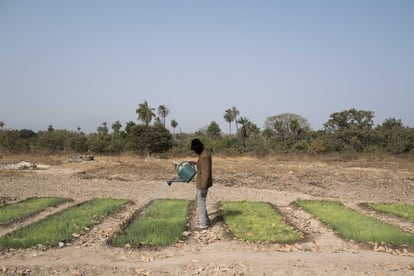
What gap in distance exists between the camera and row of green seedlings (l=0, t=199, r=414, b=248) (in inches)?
338

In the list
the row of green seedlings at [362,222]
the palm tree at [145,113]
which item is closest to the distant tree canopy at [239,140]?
the palm tree at [145,113]

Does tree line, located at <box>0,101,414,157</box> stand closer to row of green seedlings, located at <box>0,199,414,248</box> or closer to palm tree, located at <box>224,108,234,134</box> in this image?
palm tree, located at <box>224,108,234,134</box>

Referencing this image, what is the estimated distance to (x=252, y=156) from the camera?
43.5 metres

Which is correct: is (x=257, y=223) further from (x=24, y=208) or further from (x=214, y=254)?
(x=24, y=208)

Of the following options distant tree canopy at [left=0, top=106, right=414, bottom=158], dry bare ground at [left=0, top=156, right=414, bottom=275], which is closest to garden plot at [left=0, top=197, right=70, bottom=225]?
dry bare ground at [left=0, top=156, right=414, bottom=275]

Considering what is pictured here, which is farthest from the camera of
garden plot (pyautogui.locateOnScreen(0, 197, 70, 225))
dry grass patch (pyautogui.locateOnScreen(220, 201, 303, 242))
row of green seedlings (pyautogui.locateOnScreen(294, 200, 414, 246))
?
garden plot (pyautogui.locateOnScreen(0, 197, 70, 225))

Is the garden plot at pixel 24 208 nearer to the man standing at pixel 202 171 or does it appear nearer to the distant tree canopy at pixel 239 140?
the man standing at pixel 202 171

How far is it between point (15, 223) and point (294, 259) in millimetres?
7339

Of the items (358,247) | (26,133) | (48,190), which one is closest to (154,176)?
(48,190)

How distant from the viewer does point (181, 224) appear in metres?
9.98

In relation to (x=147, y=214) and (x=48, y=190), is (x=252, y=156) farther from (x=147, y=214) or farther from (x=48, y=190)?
(x=147, y=214)

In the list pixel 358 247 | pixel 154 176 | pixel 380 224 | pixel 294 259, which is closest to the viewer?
pixel 294 259

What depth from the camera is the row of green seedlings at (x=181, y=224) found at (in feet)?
28.2

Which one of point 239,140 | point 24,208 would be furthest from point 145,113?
point 24,208
